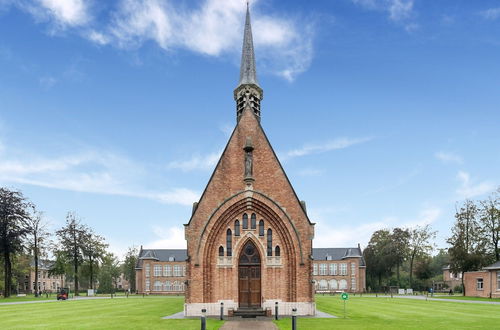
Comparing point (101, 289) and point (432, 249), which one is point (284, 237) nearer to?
point (432, 249)

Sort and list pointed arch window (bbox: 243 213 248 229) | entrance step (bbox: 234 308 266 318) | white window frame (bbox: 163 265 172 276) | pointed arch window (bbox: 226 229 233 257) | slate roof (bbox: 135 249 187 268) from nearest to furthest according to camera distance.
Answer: entrance step (bbox: 234 308 266 318)
pointed arch window (bbox: 226 229 233 257)
pointed arch window (bbox: 243 213 248 229)
white window frame (bbox: 163 265 172 276)
slate roof (bbox: 135 249 187 268)

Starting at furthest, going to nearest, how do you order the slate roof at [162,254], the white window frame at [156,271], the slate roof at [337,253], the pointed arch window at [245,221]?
the slate roof at [162,254] < the slate roof at [337,253] < the white window frame at [156,271] < the pointed arch window at [245,221]

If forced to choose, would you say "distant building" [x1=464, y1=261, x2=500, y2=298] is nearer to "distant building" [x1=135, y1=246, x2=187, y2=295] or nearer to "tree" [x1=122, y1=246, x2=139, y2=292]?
"distant building" [x1=135, y1=246, x2=187, y2=295]

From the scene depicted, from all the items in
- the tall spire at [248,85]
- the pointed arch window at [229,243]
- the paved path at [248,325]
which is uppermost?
the tall spire at [248,85]

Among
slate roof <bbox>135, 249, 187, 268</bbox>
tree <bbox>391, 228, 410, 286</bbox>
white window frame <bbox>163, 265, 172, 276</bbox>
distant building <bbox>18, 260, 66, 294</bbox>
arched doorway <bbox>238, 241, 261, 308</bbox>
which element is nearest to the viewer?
Result: arched doorway <bbox>238, 241, 261, 308</bbox>

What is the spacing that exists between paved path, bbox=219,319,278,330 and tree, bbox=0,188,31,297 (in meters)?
47.3

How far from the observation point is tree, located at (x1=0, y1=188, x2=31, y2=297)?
55281mm

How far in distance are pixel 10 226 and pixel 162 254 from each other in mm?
34678

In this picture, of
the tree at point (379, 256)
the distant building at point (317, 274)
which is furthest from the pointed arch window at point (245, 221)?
the tree at point (379, 256)

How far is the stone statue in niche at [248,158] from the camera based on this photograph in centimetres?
2573

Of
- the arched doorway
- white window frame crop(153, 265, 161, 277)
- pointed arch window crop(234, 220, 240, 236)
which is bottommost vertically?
white window frame crop(153, 265, 161, 277)

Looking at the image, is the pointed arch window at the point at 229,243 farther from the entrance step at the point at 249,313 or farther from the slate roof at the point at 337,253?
the slate roof at the point at 337,253

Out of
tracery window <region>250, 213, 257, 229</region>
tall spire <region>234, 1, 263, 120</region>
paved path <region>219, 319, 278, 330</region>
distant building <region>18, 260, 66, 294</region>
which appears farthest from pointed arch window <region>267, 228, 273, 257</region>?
distant building <region>18, 260, 66, 294</region>

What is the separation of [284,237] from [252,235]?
6.91 feet
